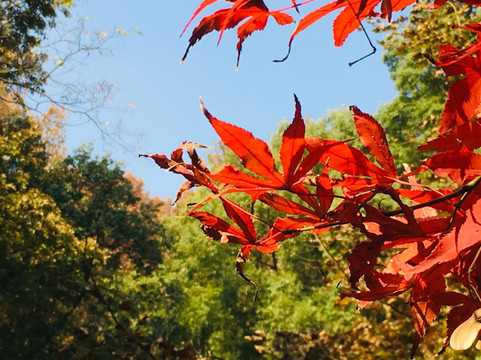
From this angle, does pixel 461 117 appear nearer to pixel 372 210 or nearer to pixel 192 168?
pixel 372 210

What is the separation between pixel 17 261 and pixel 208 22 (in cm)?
968

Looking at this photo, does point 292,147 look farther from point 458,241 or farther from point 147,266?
point 147,266

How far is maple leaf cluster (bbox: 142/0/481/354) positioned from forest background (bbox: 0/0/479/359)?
1.80 m

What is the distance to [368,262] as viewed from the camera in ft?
1.83

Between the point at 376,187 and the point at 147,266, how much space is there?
1596 cm

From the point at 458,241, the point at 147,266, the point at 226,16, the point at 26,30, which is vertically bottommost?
the point at 458,241

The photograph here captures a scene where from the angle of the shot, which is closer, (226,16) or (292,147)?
(292,147)

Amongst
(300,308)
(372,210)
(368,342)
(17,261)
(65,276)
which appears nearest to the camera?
(372,210)

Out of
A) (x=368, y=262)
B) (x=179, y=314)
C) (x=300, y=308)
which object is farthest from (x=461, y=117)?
(x=179, y=314)

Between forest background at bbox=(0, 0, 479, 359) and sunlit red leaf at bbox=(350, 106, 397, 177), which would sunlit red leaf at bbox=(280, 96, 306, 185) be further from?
forest background at bbox=(0, 0, 479, 359)

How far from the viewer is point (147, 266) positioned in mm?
15656

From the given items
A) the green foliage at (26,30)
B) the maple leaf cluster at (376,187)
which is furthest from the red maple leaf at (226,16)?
the green foliage at (26,30)

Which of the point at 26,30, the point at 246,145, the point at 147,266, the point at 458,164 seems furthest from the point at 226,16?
the point at 147,266

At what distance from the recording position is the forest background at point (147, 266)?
12.3 feet
